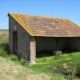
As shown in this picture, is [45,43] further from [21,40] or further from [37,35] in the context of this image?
[37,35]

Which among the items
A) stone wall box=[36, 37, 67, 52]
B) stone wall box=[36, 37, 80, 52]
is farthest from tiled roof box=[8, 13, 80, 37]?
stone wall box=[36, 37, 67, 52]

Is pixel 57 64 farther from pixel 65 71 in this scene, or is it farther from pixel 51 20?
pixel 51 20

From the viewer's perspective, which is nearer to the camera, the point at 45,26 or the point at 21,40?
the point at 21,40

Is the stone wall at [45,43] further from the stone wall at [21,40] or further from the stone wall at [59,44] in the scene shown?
the stone wall at [21,40]

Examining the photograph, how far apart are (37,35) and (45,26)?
124 inches

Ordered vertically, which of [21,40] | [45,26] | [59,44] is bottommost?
[59,44]

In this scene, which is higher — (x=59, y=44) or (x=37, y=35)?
(x=37, y=35)

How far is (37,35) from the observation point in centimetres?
2109

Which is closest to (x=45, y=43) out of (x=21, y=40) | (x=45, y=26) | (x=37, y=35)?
(x=45, y=26)

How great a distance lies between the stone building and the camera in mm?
21328

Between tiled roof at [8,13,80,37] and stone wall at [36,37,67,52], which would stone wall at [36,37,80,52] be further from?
tiled roof at [8,13,80,37]

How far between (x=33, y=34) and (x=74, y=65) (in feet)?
25.7

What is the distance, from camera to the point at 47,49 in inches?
994

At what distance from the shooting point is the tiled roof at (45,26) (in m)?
22.2
